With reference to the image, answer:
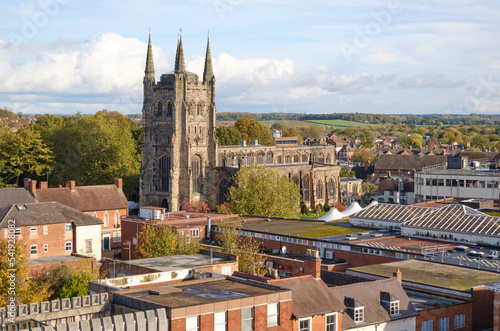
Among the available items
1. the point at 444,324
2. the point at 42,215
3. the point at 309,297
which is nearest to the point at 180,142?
the point at 42,215

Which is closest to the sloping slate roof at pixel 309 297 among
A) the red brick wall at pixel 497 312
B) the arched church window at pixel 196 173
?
the red brick wall at pixel 497 312

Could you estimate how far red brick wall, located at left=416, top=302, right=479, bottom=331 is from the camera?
32062 millimetres

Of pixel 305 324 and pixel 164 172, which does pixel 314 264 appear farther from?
pixel 164 172

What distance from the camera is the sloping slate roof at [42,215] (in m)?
59.7

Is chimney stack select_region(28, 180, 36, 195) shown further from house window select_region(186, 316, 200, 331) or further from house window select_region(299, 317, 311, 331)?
house window select_region(186, 316, 200, 331)

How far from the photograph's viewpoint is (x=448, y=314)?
32.8 metres

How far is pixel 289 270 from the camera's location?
46.9m

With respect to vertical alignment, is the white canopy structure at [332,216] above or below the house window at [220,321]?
below

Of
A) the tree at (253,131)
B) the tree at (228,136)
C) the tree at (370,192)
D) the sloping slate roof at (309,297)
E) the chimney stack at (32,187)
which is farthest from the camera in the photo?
the tree at (253,131)

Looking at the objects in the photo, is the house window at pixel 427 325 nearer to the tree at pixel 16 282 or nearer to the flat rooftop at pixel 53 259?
the tree at pixel 16 282

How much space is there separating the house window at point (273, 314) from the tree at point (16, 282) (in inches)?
688

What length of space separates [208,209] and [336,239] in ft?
128

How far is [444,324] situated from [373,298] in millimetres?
3842

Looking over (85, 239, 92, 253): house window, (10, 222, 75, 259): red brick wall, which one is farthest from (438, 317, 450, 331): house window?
(10, 222, 75, 259): red brick wall
